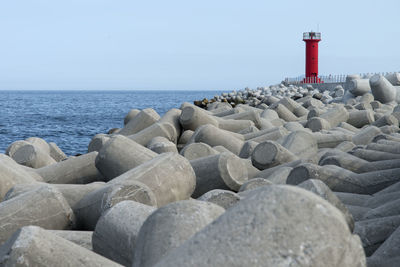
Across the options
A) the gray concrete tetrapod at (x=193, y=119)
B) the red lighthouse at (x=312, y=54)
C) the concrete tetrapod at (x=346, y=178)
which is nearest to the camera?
the concrete tetrapod at (x=346, y=178)

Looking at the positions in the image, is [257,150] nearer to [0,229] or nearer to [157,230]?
[0,229]

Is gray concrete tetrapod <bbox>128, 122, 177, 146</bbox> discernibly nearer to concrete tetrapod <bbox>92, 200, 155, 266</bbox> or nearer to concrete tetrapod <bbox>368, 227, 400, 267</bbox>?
concrete tetrapod <bbox>92, 200, 155, 266</bbox>

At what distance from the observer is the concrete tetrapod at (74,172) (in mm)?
5988

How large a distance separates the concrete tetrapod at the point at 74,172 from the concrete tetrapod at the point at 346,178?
7.05 ft

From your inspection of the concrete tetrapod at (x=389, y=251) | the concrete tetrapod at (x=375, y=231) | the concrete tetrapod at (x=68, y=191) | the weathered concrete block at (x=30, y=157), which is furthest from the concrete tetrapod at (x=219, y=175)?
the weathered concrete block at (x=30, y=157)

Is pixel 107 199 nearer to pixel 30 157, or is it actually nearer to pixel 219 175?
pixel 219 175

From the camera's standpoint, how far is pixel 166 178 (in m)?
4.37

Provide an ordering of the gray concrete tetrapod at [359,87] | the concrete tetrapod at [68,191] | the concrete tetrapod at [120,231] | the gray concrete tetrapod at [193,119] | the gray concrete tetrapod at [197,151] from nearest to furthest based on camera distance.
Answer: the concrete tetrapod at [120,231] → the concrete tetrapod at [68,191] → the gray concrete tetrapod at [197,151] → the gray concrete tetrapod at [193,119] → the gray concrete tetrapod at [359,87]

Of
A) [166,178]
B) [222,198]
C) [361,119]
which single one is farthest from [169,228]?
[361,119]

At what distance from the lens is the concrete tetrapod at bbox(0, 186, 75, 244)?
11.6 ft

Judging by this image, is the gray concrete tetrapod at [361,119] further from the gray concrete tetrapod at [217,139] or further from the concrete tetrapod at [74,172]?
the concrete tetrapod at [74,172]

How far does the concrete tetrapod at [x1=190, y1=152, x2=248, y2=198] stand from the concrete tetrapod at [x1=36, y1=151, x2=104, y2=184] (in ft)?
4.46

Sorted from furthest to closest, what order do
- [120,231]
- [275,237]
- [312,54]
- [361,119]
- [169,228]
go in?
[312,54] → [361,119] → [120,231] → [169,228] → [275,237]

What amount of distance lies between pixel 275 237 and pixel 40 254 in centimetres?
120
